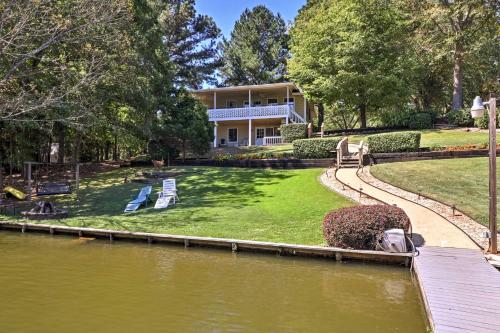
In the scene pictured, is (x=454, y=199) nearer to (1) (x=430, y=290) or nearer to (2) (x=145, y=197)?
(1) (x=430, y=290)

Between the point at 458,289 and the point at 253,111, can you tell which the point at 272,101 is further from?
the point at 458,289

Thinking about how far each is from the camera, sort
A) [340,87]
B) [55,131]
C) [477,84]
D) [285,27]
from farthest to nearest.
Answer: [285,27] → [477,84] → [340,87] → [55,131]

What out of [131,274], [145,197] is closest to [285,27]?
[145,197]

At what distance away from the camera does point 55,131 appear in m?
21.8

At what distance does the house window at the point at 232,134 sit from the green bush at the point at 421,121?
15044 millimetres

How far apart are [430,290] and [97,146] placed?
31.1m

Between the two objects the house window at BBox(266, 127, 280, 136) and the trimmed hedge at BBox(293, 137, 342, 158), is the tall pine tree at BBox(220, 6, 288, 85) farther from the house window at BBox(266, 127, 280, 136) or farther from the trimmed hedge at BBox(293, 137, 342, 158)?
the trimmed hedge at BBox(293, 137, 342, 158)

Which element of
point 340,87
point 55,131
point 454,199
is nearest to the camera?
point 454,199

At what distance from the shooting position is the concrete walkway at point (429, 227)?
9.92 metres

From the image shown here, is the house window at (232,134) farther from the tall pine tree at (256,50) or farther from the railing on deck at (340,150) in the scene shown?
the railing on deck at (340,150)

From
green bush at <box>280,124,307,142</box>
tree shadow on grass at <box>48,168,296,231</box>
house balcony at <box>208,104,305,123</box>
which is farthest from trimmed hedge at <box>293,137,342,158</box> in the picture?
→ house balcony at <box>208,104,305,123</box>

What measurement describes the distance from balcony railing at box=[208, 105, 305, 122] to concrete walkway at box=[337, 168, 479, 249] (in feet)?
62.9

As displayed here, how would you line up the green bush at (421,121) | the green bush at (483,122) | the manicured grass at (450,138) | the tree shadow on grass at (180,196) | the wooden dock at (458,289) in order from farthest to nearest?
the green bush at (421,121)
the green bush at (483,122)
the manicured grass at (450,138)
the tree shadow on grass at (180,196)
the wooden dock at (458,289)

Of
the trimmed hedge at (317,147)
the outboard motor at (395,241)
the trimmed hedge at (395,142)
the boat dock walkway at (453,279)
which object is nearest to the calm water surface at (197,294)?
the boat dock walkway at (453,279)
